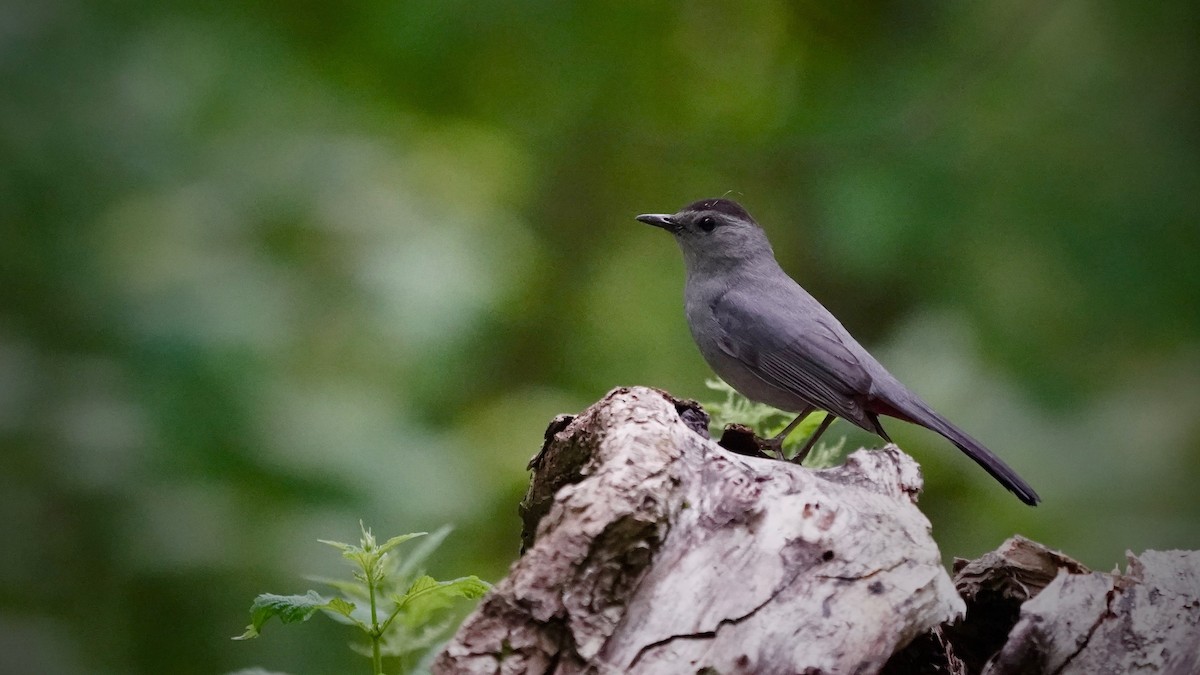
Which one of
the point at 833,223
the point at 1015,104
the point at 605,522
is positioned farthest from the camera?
the point at 1015,104

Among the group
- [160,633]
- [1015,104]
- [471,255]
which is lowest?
[160,633]

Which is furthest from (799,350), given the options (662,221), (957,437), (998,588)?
(998,588)

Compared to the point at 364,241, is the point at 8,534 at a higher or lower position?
lower

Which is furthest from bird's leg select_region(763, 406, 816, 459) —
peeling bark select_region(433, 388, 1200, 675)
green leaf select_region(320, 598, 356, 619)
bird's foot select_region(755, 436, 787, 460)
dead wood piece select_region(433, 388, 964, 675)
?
green leaf select_region(320, 598, 356, 619)

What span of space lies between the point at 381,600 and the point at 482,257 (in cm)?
210

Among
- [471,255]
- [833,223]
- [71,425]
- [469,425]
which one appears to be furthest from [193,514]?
[833,223]

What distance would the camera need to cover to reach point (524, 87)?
4797mm

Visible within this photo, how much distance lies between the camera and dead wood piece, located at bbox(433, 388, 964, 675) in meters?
1.60

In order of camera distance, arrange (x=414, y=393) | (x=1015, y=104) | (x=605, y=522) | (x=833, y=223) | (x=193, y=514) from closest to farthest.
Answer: (x=605, y=522) → (x=193, y=514) → (x=414, y=393) → (x=833, y=223) → (x=1015, y=104)

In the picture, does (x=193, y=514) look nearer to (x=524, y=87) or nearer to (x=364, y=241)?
(x=364, y=241)

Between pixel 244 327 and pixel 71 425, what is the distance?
65 cm

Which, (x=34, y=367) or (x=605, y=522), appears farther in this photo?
(x=34, y=367)

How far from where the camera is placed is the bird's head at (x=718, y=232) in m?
3.48

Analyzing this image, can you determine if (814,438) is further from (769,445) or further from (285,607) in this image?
(285,607)
